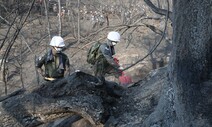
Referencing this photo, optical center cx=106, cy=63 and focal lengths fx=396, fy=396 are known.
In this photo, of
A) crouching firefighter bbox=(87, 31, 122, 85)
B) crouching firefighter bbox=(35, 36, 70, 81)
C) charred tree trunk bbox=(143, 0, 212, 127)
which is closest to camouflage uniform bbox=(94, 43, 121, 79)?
crouching firefighter bbox=(87, 31, 122, 85)

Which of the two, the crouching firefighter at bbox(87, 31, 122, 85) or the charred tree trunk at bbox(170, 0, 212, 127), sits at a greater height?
the charred tree trunk at bbox(170, 0, 212, 127)

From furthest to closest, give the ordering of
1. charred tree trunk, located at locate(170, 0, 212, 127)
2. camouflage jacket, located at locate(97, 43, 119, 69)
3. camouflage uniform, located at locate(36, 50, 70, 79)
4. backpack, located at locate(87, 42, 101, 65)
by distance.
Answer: backpack, located at locate(87, 42, 101, 65) < camouflage jacket, located at locate(97, 43, 119, 69) < camouflage uniform, located at locate(36, 50, 70, 79) < charred tree trunk, located at locate(170, 0, 212, 127)

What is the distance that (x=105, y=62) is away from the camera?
21.1ft

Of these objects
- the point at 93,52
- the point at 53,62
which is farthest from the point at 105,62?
the point at 53,62

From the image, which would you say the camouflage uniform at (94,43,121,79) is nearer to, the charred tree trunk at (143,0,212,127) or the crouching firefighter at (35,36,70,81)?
the crouching firefighter at (35,36,70,81)

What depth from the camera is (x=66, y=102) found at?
4.03 m

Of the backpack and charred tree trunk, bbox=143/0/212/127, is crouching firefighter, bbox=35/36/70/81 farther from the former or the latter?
charred tree trunk, bbox=143/0/212/127

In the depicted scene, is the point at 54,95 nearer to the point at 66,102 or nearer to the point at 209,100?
the point at 66,102

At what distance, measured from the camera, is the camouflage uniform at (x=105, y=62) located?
243 inches

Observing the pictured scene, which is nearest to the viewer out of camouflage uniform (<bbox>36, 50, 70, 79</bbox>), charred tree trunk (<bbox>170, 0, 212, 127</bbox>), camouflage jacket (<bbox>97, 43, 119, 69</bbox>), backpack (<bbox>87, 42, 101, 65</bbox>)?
charred tree trunk (<bbox>170, 0, 212, 127</bbox>)

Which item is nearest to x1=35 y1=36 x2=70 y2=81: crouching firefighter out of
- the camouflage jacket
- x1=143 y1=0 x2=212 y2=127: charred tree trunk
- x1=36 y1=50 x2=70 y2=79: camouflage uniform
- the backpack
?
x1=36 y1=50 x2=70 y2=79: camouflage uniform

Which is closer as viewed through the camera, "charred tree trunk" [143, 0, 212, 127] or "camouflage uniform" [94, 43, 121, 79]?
"charred tree trunk" [143, 0, 212, 127]

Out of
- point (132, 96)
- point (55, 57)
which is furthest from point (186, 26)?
point (55, 57)

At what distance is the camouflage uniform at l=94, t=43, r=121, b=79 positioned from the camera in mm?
6172
